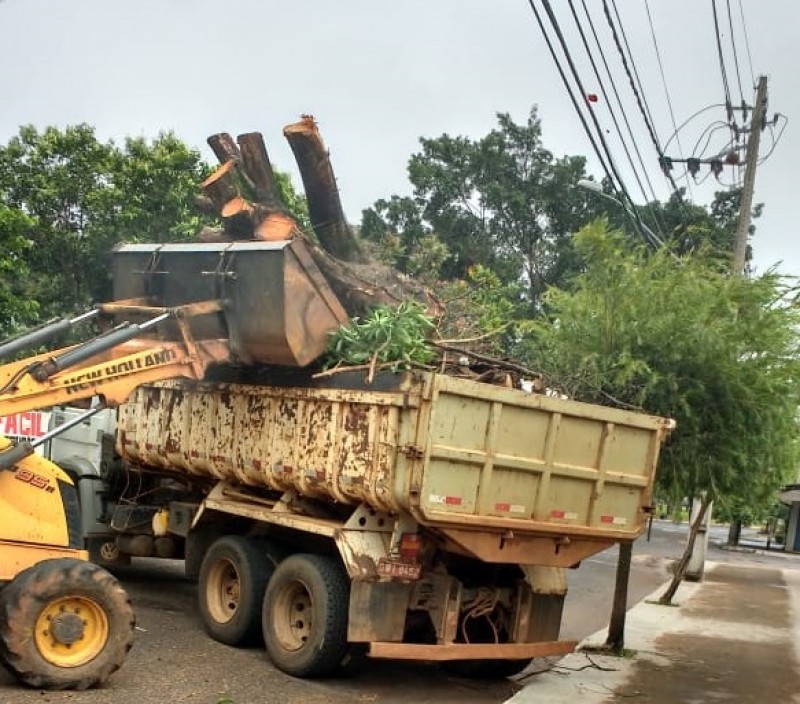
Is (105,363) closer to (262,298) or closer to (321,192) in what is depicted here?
(262,298)

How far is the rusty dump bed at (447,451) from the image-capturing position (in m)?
6.81

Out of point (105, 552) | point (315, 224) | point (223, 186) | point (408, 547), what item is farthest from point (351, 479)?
point (105, 552)

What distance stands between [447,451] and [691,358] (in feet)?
9.56

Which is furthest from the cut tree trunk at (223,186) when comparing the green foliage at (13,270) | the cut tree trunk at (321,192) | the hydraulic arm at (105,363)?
the green foliage at (13,270)

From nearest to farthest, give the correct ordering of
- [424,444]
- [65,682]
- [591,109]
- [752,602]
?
1. [65,682]
2. [424,444]
3. [591,109]
4. [752,602]

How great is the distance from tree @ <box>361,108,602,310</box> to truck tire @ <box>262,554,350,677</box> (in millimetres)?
22910

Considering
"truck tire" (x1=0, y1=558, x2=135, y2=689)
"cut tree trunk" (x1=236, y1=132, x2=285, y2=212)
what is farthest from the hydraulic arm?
"cut tree trunk" (x1=236, y1=132, x2=285, y2=212)

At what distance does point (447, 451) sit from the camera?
6781mm

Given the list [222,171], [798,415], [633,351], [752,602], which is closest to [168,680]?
[222,171]

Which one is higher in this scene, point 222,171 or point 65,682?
point 222,171

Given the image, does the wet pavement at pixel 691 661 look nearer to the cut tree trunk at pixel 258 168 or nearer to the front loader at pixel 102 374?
the front loader at pixel 102 374

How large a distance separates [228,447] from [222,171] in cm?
242

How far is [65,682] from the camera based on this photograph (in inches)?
239

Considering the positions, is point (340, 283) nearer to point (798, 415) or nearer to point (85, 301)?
point (798, 415)
